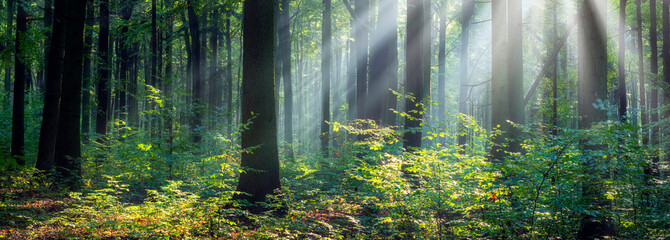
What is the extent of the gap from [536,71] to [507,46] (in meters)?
Result: 18.3

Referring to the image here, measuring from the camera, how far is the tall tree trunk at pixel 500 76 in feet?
27.4

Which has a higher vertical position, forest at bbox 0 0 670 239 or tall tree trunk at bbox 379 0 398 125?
tall tree trunk at bbox 379 0 398 125

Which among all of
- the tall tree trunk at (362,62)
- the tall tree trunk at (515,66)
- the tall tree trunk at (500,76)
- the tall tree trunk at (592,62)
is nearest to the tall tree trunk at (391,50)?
the tall tree trunk at (362,62)

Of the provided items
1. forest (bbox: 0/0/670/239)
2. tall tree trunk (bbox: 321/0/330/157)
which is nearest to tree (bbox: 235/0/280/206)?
forest (bbox: 0/0/670/239)

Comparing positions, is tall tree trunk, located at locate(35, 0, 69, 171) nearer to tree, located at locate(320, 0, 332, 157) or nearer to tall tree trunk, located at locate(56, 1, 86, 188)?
tall tree trunk, located at locate(56, 1, 86, 188)

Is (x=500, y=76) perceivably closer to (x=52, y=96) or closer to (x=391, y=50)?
(x=391, y=50)

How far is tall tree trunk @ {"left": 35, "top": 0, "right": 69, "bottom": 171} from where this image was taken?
9828 mm

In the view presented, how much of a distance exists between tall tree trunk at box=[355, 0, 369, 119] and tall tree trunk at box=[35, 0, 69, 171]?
10.2 m

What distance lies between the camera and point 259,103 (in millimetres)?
7660

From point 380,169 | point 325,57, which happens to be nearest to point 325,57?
Answer: point 325,57

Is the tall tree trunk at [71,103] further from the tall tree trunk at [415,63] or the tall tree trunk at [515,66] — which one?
the tall tree trunk at [515,66]

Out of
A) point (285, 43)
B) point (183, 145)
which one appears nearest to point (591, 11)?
point (183, 145)

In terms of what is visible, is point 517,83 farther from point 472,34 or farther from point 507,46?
point 472,34

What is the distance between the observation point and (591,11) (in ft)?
24.8
